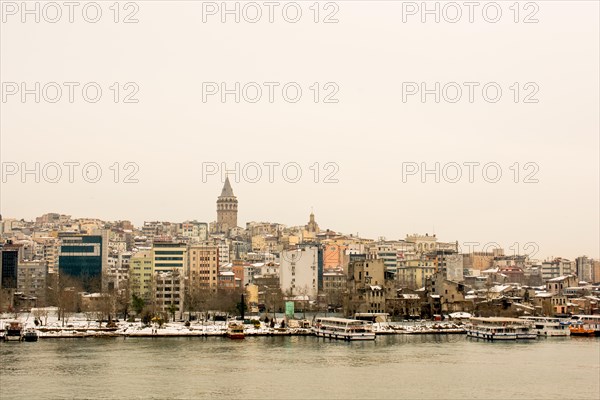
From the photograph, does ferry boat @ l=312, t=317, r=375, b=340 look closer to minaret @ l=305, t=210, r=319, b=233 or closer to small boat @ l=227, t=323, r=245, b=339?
small boat @ l=227, t=323, r=245, b=339

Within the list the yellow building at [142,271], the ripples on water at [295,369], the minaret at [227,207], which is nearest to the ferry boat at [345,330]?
the ripples on water at [295,369]

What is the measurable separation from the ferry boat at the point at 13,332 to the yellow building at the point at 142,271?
59.9 ft

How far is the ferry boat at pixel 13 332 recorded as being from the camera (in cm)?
3312

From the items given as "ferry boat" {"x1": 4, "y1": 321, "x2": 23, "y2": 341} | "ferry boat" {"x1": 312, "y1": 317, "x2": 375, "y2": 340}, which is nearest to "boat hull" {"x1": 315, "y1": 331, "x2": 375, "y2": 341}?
"ferry boat" {"x1": 312, "y1": 317, "x2": 375, "y2": 340}

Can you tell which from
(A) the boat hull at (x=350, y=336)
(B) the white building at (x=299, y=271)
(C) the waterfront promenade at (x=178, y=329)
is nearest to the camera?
(A) the boat hull at (x=350, y=336)

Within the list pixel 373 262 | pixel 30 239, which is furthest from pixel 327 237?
pixel 373 262

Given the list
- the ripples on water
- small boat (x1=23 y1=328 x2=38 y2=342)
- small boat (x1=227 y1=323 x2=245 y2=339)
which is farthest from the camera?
small boat (x1=227 y1=323 x2=245 y2=339)

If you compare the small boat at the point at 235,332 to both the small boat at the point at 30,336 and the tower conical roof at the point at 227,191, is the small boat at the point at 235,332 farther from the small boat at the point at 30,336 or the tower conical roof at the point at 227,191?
the tower conical roof at the point at 227,191

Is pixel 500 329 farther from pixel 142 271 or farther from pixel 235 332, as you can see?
pixel 142 271

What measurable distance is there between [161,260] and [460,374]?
113 ft

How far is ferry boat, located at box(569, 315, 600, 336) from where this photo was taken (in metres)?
38.2

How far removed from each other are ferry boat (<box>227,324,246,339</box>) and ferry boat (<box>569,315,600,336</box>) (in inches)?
525

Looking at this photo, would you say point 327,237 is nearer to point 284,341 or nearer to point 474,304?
point 474,304

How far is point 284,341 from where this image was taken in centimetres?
3362
